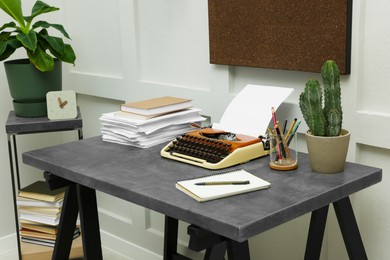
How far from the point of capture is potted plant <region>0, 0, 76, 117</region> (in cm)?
266

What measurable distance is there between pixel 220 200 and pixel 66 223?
0.90m

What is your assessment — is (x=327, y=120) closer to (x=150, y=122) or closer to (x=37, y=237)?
(x=150, y=122)

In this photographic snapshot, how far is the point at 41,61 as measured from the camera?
266 centimetres

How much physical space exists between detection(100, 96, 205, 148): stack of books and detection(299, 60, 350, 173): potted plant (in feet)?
1.95

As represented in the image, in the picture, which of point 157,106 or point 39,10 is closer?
point 157,106

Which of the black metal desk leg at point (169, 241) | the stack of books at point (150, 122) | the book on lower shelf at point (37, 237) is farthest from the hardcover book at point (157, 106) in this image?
the book on lower shelf at point (37, 237)

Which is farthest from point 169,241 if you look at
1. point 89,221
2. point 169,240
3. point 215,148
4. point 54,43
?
point 54,43

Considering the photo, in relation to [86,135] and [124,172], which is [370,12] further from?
[86,135]

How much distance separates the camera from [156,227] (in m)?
2.98

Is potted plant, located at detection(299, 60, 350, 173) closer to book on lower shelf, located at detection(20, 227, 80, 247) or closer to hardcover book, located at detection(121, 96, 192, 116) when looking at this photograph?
hardcover book, located at detection(121, 96, 192, 116)

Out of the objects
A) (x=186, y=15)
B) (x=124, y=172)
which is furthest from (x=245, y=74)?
(x=124, y=172)

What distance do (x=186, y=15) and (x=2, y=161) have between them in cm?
135

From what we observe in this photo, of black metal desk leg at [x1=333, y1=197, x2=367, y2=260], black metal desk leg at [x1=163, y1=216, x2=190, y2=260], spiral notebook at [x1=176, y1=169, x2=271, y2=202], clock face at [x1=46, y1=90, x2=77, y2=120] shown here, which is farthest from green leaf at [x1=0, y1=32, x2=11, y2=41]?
black metal desk leg at [x1=333, y1=197, x2=367, y2=260]

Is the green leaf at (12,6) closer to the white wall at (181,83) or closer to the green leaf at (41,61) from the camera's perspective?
the green leaf at (41,61)
